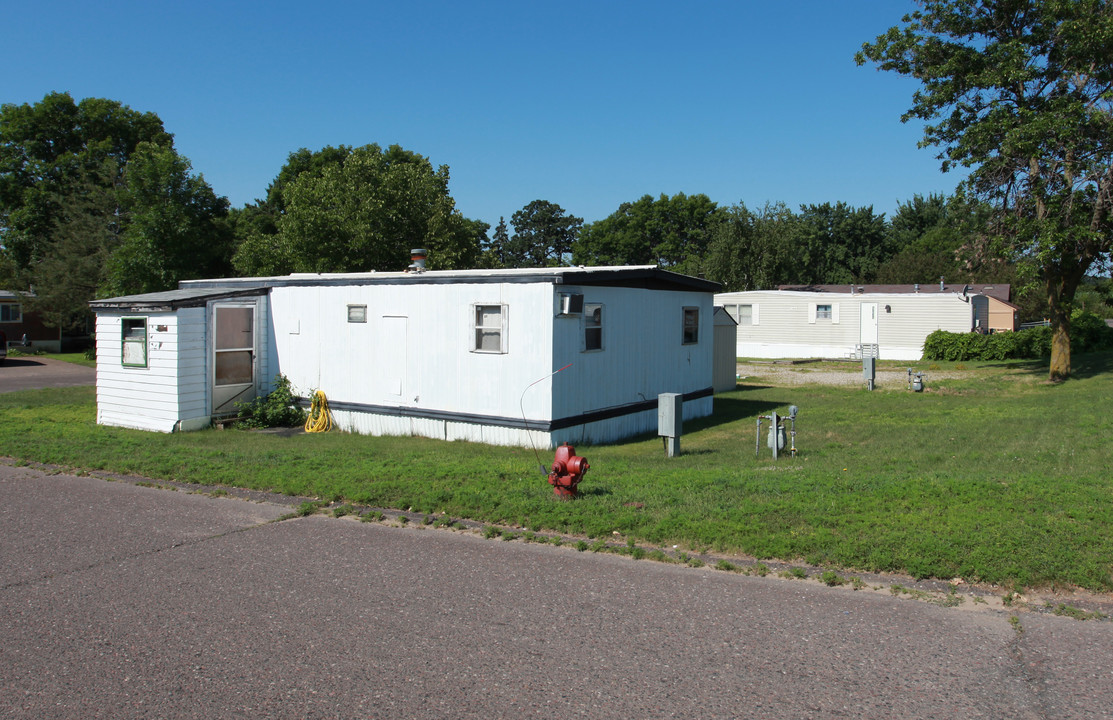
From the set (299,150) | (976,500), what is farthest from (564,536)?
(299,150)

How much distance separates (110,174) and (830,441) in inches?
1333

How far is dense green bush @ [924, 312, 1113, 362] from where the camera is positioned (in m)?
30.0

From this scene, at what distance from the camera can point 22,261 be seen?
4206 centimetres

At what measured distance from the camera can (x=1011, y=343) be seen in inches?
1182

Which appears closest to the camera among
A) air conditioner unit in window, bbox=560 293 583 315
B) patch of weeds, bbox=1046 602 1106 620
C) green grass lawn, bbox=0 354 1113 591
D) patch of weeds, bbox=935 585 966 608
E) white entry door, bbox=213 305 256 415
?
patch of weeds, bbox=1046 602 1106 620

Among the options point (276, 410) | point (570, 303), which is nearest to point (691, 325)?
point (570, 303)

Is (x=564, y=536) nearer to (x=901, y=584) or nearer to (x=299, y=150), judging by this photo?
(x=901, y=584)

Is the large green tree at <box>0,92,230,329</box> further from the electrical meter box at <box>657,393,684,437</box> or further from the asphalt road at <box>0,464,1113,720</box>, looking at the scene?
the asphalt road at <box>0,464,1113,720</box>

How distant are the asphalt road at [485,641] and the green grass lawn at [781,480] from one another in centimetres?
67

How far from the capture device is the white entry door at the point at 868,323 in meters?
33.5

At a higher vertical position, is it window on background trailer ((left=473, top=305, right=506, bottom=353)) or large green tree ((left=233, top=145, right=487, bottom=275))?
large green tree ((left=233, top=145, right=487, bottom=275))

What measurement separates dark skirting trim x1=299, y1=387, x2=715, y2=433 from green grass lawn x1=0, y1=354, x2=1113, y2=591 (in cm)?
43

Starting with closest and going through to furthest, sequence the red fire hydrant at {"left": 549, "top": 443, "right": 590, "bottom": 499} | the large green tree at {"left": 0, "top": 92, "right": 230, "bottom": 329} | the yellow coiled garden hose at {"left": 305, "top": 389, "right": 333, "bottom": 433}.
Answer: the red fire hydrant at {"left": 549, "top": 443, "right": 590, "bottom": 499} < the yellow coiled garden hose at {"left": 305, "top": 389, "right": 333, "bottom": 433} < the large green tree at {"left": 0, "top": 92, "right": 230, "bottom": 329}

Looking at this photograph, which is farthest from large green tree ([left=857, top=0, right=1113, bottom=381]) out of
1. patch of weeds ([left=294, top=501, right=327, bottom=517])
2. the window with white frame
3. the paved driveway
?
the window with white frame
